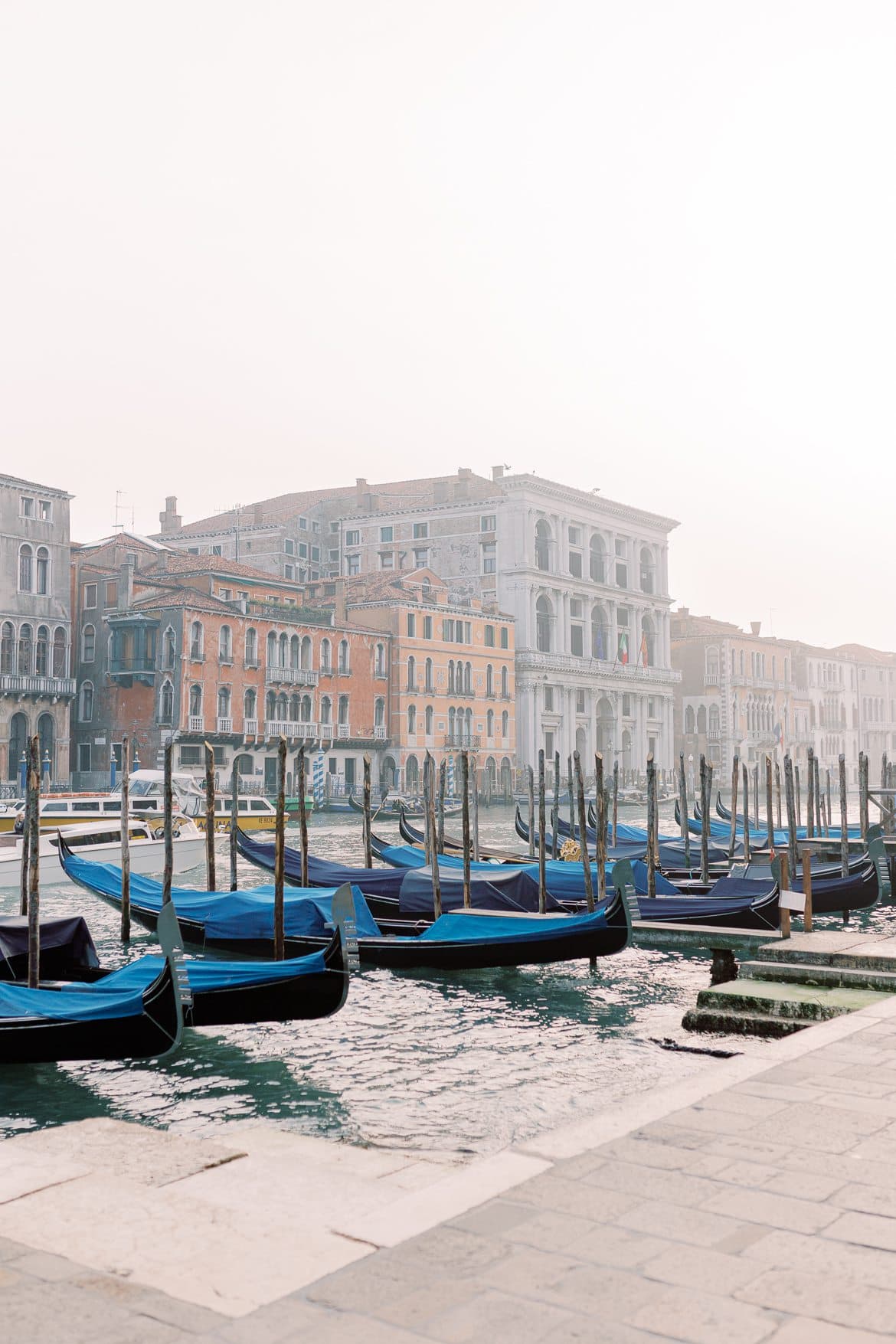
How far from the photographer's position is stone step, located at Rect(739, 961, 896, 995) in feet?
24.1

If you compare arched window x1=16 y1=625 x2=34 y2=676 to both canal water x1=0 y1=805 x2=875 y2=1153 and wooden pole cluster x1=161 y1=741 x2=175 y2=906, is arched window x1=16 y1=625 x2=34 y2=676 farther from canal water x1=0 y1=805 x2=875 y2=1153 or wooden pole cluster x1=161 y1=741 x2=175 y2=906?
canal water x1=0 y1=805 x2=875 y2=1153

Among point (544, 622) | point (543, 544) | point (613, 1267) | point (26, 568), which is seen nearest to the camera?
point (613, 1267)

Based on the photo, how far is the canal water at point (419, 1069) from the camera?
6727 mm

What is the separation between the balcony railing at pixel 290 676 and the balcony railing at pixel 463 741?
704 centimetres

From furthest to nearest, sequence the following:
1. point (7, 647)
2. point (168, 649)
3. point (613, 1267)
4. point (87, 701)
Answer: point (87, 701), point (168, 649), point (7, 647), point (613, 1267)

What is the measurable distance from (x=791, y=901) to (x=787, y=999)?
2373 mm

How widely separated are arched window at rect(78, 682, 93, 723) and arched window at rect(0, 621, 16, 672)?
138 inches

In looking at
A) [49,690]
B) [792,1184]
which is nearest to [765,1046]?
[792,1184]

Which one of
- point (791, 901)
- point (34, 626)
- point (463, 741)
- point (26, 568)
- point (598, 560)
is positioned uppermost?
point (598, 560)

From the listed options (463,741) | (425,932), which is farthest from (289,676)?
(425,932)

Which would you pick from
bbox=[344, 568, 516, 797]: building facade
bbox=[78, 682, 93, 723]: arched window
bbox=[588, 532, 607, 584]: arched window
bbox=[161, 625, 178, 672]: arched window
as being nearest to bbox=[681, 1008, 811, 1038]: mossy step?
bbox=[161, 625, 178, 672]: arched window

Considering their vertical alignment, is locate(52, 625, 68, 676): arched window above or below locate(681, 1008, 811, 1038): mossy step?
above

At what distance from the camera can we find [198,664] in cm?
3512

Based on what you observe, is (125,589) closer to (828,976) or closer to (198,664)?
(198,664)
